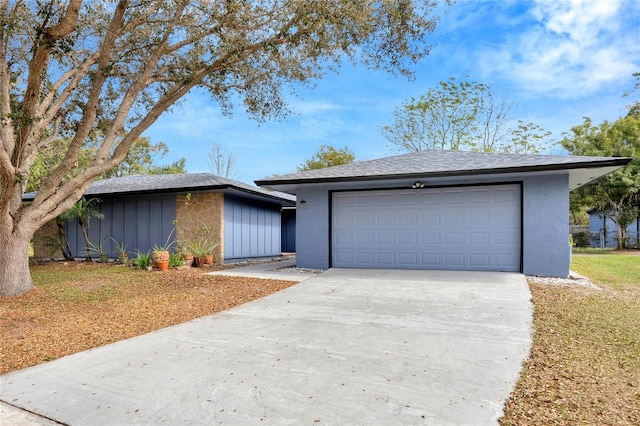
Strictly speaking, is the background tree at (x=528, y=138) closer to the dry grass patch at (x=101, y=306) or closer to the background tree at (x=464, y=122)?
the background tree at (x=464, y=122)

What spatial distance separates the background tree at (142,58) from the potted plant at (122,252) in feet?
13.9

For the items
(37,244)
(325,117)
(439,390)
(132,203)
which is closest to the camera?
(439,390)

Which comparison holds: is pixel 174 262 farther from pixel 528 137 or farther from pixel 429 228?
pixel 528 137

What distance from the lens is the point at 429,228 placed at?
9.65 meters

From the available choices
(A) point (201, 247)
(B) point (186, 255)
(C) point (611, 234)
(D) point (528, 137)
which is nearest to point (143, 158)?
(A) point (201, 247)

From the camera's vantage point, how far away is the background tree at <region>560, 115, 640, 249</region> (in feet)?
62.3

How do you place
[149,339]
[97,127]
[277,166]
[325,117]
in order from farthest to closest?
1. [277,166]
2. [325,117]
3. [97,127]
4. [149,339]

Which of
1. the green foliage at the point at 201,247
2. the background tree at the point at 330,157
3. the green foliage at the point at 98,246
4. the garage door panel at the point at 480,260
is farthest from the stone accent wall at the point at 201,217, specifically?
the background tree at the point at 330,157

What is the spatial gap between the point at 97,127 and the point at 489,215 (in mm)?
11101

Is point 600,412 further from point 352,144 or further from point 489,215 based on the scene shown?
point 352,144

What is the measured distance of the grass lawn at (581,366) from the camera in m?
2.68

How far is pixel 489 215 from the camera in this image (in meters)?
9.20

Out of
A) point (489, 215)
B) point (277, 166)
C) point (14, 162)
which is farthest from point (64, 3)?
point (277, 166)

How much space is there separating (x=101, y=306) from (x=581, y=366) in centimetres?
687
